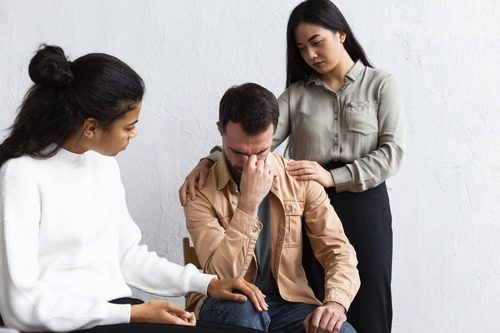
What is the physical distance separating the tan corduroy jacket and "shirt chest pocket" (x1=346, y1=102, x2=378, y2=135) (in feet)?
0.70

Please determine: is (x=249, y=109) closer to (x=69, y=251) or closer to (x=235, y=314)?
(x=235, y=314)

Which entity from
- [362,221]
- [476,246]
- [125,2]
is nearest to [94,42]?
[125,2]

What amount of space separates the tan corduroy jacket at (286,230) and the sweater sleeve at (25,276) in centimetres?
49

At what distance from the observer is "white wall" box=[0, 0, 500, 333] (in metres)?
2.49

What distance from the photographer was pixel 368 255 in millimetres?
2090

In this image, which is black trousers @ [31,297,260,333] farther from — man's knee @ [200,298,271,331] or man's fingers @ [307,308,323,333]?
man's fingers @ [307,308,323,333]

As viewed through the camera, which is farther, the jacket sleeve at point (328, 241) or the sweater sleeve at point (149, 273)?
the jacket sleeve at point (328, 241)

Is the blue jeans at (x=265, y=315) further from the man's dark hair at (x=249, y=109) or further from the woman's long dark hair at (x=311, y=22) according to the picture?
the woman's long dark hair at (x=311, y=22)

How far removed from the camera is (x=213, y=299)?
178 centimetres

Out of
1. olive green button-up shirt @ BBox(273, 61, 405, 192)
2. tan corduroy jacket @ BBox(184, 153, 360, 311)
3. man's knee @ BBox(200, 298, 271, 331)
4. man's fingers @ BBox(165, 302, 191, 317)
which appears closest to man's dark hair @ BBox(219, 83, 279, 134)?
tan corduroy jacket @ BBox(184, 153, 360, 311)

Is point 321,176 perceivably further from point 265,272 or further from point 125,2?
point 125,2

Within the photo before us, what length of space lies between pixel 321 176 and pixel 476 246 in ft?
2.86

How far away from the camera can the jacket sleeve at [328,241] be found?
6.21 ft

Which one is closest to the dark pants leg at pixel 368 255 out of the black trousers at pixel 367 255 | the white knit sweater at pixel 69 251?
the black trousers at pixel 367 255
